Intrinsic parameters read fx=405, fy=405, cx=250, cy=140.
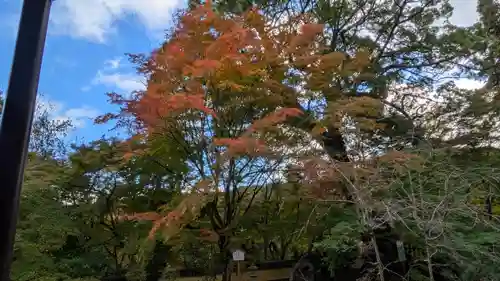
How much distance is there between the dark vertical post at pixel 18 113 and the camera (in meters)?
0.99

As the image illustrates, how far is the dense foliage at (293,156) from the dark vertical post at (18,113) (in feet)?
9.39

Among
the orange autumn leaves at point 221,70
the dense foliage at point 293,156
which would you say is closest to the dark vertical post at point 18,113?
the dense foliage at point 293,156

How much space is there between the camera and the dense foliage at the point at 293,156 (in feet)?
13.9

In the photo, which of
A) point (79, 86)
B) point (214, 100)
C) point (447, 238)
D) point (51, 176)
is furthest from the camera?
point (51, 176)

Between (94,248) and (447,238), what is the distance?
4.90 m

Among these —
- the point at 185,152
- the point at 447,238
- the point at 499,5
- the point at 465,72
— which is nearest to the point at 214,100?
the point at 185,152

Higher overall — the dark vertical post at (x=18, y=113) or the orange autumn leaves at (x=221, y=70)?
the orange autumn leaves at (x=221, y=70)

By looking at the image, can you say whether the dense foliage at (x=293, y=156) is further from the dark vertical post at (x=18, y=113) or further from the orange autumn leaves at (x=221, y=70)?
the dark vertical post at (x=18, y=113)

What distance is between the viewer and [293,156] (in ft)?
16.5

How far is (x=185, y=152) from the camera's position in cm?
507

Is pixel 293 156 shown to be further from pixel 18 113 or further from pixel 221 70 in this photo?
pixel 18 113

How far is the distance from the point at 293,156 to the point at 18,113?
4146mm

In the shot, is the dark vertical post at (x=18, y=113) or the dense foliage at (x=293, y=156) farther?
the dense foliage at (x=293, y=156)

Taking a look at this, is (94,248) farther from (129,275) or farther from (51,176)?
(51,176)
